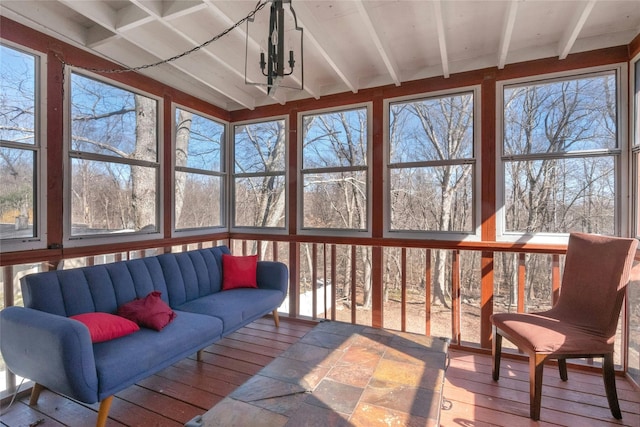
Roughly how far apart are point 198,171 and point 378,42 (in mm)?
2417

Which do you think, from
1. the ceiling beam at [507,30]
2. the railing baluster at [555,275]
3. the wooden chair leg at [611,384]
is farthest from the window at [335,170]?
the wooden chair leg at [611,384]

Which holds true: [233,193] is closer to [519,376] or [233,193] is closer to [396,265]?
[396,265]

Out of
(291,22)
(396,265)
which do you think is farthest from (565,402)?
(291,22)

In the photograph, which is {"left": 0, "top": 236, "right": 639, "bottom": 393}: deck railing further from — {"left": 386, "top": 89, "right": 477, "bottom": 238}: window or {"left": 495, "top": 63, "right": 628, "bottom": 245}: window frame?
{"left": 386, "top": 89, "right": 477, "bottom": 238}: window

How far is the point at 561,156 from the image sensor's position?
2.55m

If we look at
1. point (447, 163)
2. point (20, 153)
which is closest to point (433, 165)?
point (447, 163)

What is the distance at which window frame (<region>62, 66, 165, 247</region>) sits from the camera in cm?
238

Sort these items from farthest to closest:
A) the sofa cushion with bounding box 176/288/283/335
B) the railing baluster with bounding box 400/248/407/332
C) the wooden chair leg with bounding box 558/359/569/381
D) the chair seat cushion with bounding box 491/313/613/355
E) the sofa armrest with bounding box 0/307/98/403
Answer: the railing baluster with bounding box 400/248/407/332, the sofa cushion with bounding box 176/288/283/335, the wooden chair leg with bounding box 558/359/569/381, the chair seat cushion with bounding box 491/313/613/355, the sofa armrest with bounding box 0/307/98/403

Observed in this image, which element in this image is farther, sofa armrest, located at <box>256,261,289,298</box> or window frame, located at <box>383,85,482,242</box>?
sofa armrest, located at <box>256,261,289,298</box>

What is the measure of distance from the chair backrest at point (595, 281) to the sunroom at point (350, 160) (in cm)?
32

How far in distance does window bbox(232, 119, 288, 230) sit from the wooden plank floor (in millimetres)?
1703

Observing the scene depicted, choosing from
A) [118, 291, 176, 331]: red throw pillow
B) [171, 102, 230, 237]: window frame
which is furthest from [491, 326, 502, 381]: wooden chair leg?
[171, 102, 230, 237]: window frame

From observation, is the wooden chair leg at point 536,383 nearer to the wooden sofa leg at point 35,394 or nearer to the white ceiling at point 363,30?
the white ceiling at point 363,30

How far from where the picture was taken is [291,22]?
2.29m
